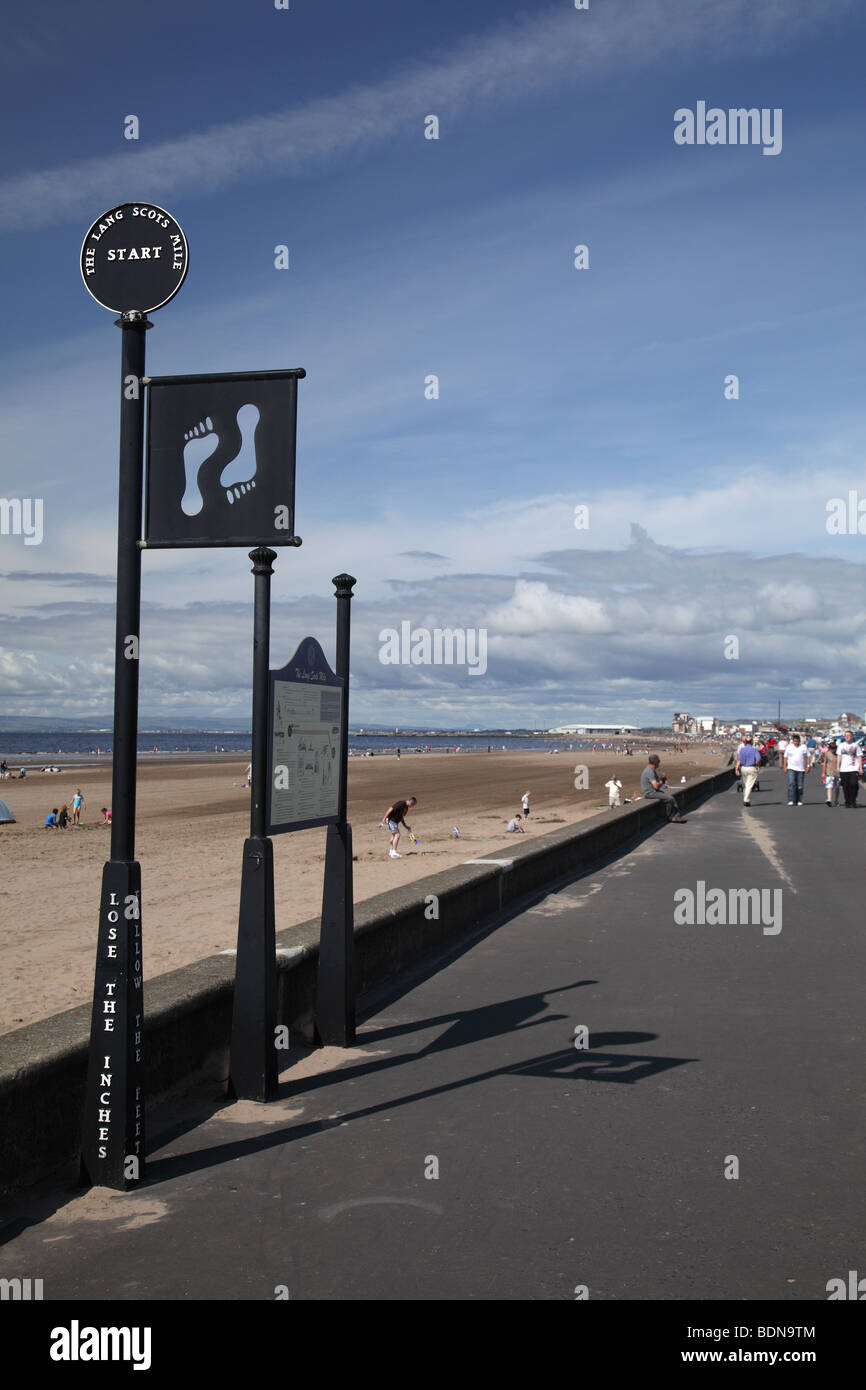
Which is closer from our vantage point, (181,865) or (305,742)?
(305,742)

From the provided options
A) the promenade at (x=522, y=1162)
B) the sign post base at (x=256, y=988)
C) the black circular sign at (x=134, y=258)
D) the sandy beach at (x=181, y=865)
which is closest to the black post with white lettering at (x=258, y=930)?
the sign post base at (x=256, y=988)

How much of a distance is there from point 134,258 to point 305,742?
8.10 ft

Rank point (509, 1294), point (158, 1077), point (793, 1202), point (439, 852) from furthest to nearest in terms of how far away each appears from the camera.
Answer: point (439, 852)
point (158, 1077)
point (793, 1202)
point (509, 1294)

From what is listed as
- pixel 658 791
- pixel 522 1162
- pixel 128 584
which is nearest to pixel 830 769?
pixel 658 791

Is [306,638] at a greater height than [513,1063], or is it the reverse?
[306,638]

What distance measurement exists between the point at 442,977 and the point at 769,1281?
4.68m

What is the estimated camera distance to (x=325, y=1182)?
171 inches

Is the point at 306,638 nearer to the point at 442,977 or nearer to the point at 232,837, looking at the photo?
the point at 442,977

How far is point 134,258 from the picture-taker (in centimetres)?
467

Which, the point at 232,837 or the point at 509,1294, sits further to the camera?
the point at 232,837

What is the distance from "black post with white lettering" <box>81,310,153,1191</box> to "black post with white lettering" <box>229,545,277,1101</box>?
0.99m

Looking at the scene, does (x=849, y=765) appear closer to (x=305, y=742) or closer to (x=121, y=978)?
(x=305, y=742)
